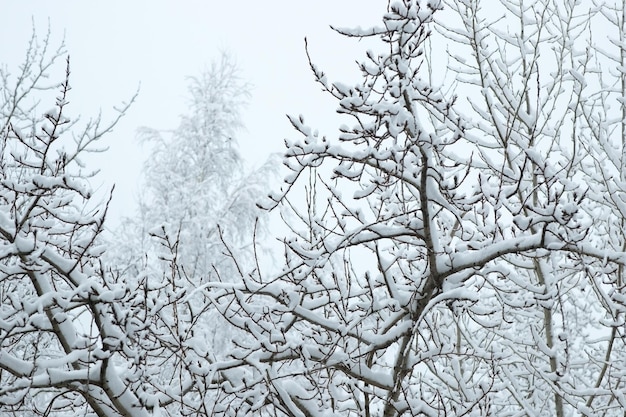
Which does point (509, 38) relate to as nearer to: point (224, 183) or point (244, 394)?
point (244, 394)

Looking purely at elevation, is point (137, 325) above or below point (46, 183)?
below

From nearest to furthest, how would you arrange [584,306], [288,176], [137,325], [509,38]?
[288,176] → [137,325] → [509,38] → [584,306]

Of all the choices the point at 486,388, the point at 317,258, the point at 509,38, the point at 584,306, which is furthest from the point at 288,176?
the point at 584,306

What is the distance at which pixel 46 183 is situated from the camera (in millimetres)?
2920

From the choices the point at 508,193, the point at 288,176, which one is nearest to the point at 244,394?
the point at 288,176

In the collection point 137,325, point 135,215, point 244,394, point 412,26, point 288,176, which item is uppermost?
point 135,215

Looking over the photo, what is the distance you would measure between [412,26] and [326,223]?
6.26ft

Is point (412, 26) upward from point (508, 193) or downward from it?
upward

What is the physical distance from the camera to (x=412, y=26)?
257cm

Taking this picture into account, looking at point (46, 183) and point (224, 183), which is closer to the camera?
point (46, 183)

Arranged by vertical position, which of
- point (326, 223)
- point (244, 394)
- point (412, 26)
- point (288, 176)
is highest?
point (326, 223)

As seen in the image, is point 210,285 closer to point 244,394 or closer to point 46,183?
point 244,394

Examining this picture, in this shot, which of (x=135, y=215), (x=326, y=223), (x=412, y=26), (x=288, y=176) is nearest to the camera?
(x=412, y=26)

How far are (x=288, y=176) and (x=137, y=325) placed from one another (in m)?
1.05
